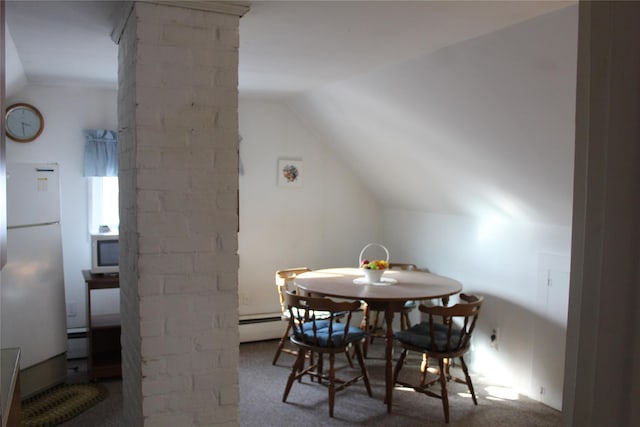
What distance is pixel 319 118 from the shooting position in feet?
15.4

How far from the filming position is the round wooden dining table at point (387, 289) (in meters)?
3.44

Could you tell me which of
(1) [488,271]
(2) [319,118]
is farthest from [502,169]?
(2) [319,118]

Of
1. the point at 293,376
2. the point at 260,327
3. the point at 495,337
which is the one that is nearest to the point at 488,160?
the point at 495,337

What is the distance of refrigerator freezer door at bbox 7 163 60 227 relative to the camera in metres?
3.48

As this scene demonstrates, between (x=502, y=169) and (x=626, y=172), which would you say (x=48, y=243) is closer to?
(x=502, y=169)

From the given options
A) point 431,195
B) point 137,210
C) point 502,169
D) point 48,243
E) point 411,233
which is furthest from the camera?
point 411,233

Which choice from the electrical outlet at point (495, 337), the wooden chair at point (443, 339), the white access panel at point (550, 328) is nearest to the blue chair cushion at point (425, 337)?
the wooden chair at point (443, 339)

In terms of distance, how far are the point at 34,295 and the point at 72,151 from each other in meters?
1.33

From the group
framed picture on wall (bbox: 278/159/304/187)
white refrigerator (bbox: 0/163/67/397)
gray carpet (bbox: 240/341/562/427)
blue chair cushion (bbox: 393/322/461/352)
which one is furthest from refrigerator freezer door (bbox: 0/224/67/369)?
blue chair cushion (bbox: 393/322/461/352)

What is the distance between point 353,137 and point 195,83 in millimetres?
2664

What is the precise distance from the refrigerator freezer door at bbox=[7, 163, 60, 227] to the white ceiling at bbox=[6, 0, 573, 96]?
64cm

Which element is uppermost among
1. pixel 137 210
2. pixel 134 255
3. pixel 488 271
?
pixel 137 210

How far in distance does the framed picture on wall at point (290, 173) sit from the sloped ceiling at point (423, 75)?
66 centimetres

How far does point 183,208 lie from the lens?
2039 mm
